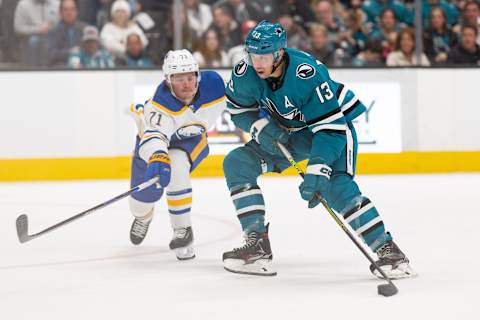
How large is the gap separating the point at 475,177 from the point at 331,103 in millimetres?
4148

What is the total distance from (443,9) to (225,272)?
5.14 m

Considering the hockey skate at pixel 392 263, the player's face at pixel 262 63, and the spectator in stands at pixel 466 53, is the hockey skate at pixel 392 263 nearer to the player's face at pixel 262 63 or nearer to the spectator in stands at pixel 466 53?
the player's face at pixel 262 63

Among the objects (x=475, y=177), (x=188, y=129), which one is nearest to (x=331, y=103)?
(x=188, y=129)

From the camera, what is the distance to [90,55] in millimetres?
7770

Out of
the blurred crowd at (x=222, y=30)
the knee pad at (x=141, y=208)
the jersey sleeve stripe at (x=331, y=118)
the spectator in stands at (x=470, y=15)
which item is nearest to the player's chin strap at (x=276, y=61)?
the jersey sleeve stripe at (x=331, y=118)

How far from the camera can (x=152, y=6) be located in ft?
26.1

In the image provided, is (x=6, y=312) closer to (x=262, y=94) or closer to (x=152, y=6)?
(x=262, y=94)

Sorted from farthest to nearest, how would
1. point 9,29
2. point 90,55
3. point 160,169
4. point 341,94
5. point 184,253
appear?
point 90,55, point 9,29, point 184,253, point 160,169, point 341,94

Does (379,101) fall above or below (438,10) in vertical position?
below

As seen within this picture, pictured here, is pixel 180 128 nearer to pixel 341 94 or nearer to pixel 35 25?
pixel 341 94

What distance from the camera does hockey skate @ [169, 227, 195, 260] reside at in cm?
415

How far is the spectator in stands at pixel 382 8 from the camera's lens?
27.1 ft

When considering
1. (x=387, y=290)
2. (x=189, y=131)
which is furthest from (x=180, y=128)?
(x=387, y=290)

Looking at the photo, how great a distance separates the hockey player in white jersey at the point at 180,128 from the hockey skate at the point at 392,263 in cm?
94
